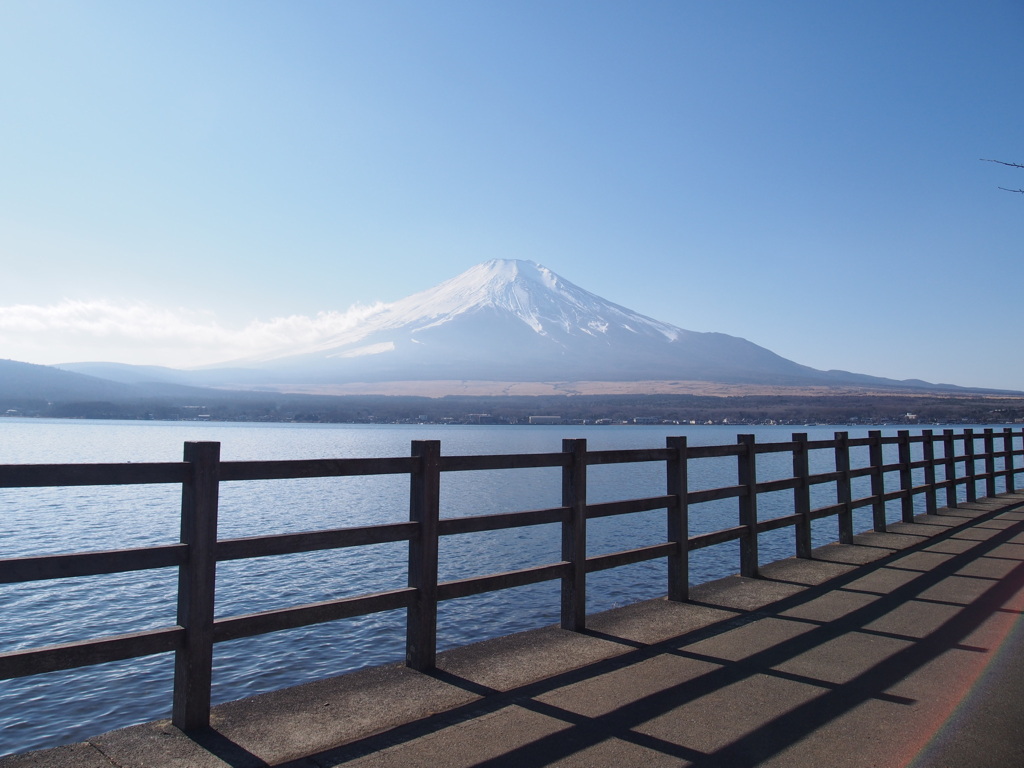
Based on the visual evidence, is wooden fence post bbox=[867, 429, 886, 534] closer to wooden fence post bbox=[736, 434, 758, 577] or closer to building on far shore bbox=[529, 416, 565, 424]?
wooden fence post bbox=[736, 434, 758, 577]

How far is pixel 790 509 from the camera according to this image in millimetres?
23531

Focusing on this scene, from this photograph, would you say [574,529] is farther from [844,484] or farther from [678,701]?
[844,484]

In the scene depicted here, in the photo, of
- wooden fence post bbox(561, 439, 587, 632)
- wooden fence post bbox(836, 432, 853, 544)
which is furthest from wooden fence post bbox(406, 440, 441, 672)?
wooden fence post bbox(836, 432, 853, 544)

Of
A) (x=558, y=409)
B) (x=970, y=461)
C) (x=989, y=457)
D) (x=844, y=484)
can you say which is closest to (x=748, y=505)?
(x=844, y=484)

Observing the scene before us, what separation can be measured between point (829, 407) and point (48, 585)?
147399mm

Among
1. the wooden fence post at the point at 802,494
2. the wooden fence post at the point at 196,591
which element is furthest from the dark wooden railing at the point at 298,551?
the wooden fence post at the point at 802,494

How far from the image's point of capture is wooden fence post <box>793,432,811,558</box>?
28.2ft

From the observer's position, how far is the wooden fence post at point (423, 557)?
4.87m

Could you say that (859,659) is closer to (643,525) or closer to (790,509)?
(643,525)

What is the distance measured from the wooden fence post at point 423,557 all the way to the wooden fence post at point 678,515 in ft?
8.74

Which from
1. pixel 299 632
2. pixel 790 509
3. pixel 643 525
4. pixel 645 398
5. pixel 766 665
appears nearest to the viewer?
pixel 766 665

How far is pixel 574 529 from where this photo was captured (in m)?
5.84

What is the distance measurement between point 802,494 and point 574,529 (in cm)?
410

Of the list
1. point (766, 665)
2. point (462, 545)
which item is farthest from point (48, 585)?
point (766, 665)
